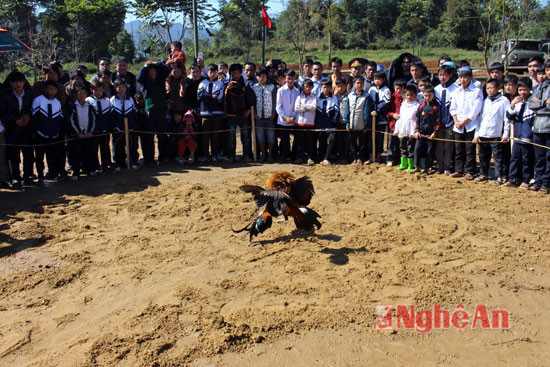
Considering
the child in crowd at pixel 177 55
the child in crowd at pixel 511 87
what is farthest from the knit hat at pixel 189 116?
the child in crowd at pixel 511 87

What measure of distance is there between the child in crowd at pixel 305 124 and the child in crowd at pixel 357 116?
2.29ft

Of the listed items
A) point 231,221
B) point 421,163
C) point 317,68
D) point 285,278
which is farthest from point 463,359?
point 317,68

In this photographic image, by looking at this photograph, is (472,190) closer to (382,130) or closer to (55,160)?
(382,130)

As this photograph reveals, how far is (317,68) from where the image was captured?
1009cm

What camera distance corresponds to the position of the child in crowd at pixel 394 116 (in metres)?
9.27

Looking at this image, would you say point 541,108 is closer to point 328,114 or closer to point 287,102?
point 328,114

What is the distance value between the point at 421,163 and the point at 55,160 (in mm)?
6924

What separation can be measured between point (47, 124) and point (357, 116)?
587cm

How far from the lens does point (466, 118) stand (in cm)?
821

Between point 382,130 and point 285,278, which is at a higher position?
point 382,130

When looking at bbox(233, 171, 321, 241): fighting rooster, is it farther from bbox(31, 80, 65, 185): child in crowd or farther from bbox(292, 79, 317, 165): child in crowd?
bbox(31, 80, 65, 185): child in crowd

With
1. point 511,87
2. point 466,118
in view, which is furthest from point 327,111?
point 511,87

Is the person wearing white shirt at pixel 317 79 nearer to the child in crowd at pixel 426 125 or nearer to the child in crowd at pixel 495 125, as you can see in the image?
the child in crowd at pixel 426 125

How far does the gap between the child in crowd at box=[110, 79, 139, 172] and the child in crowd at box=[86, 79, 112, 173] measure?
0.13 meters
